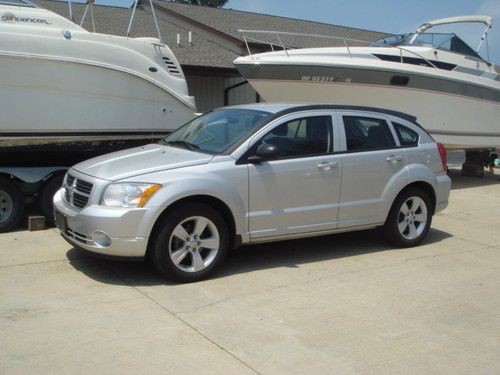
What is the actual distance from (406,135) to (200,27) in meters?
13.2

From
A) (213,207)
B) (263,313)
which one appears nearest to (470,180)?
(213,207)

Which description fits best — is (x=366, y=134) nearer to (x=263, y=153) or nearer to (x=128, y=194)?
(x=263, y=153)

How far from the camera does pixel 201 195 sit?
18.7 ft

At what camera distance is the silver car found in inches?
217

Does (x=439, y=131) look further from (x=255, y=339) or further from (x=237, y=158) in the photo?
(x=255, y=339)

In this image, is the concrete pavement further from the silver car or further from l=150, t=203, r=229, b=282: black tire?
the silver car

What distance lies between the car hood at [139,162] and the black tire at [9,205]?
2172 mm

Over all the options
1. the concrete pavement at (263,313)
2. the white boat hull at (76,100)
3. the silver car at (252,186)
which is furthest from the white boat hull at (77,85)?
the silver car at (252,186)

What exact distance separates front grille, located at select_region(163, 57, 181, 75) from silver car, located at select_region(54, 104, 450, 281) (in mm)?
2672

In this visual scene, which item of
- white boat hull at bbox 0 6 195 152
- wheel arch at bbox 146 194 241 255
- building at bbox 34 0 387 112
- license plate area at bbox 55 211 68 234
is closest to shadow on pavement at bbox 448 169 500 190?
building at bbox 34 0 387 112

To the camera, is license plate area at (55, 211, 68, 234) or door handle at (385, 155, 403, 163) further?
door handle at (385, 155, 403, 163)

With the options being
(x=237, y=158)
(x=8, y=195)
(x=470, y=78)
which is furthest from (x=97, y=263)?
(x=470, y=78)

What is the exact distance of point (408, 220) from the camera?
7.36 meters

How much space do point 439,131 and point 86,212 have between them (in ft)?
30.7
